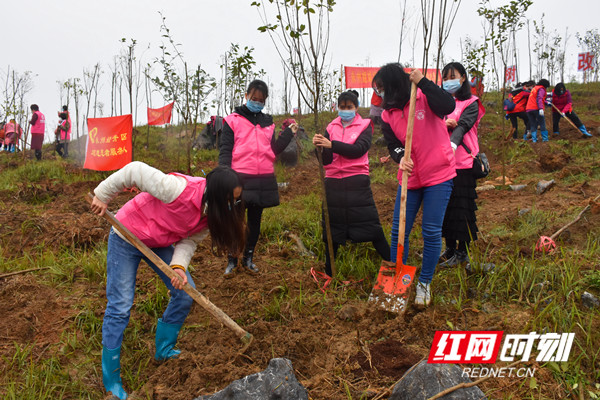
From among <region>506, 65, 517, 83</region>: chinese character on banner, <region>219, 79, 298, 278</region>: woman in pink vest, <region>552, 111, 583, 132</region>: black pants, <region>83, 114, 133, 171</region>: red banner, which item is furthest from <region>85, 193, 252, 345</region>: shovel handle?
<region>506, 65, 517, 83</region>: chinese character on banner

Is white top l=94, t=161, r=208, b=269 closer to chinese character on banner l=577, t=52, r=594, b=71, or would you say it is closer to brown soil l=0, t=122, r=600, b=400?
brown soil l=0, t=122, r=600, b=400

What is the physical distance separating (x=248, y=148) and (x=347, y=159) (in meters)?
0.85

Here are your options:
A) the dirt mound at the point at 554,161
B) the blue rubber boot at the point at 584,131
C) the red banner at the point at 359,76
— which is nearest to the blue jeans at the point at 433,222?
the dirt mound at the point at 554,161

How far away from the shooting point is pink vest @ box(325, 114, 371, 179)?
117 inches

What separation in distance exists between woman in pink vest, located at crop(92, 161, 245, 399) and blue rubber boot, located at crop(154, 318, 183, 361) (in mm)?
259

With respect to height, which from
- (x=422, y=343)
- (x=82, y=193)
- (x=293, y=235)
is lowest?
(x=422, y=343)

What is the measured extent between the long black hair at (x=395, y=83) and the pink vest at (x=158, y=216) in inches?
54.2

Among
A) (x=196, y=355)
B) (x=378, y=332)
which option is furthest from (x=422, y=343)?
(x=196, y=355)

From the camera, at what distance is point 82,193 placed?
6.61 m

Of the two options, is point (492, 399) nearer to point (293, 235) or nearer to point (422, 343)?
point (422, 343)

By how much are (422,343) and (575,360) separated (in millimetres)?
743

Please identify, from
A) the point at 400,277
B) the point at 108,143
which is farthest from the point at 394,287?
the point at 108,143

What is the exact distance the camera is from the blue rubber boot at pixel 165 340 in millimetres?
2295

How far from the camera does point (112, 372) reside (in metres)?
2.05
